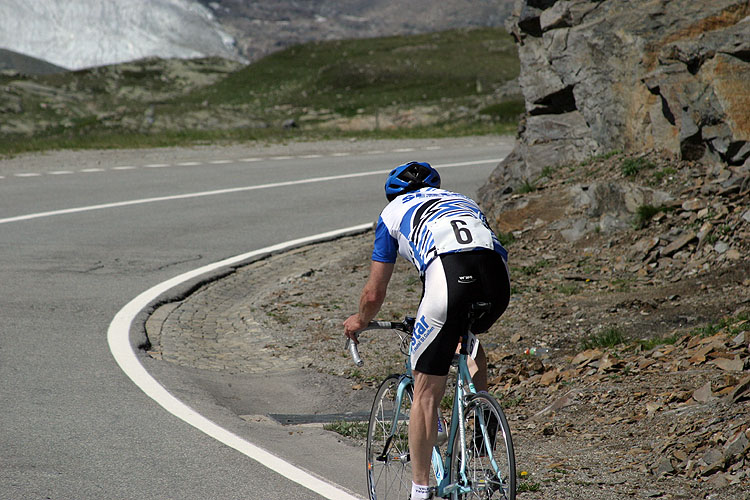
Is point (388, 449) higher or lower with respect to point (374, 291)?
lower

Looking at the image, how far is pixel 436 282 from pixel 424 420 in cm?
70

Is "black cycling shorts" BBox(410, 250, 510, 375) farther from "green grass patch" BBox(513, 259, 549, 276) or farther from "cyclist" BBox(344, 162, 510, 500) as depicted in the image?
"green grass patch" BBox(513, 259, 549, 276)

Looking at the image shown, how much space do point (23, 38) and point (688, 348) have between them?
12838 cm

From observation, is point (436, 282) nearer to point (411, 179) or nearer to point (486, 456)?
point (411, 179)

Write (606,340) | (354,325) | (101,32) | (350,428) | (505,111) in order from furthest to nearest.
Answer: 1. (101,32)
2. (505,111)
3. (606,340)
4. (350,428)
5. (354,325)

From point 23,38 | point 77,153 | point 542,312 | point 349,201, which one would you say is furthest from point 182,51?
point 542,312

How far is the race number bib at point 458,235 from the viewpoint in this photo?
4.16m

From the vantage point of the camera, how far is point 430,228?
4.25 meters

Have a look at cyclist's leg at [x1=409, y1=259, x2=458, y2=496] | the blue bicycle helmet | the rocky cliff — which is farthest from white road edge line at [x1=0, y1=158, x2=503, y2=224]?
cyclist's leg at [x1=409, y1=259, x2=458, y2=496]

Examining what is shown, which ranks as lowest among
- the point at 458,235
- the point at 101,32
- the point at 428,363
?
the point at 428,363

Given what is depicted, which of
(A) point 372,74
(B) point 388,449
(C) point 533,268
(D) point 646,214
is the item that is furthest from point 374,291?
(A) point 372,74

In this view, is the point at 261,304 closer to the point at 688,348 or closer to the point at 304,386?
the point at 304,386

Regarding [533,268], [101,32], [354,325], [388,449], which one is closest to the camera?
[354,325]

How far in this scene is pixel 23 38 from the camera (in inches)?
4734
